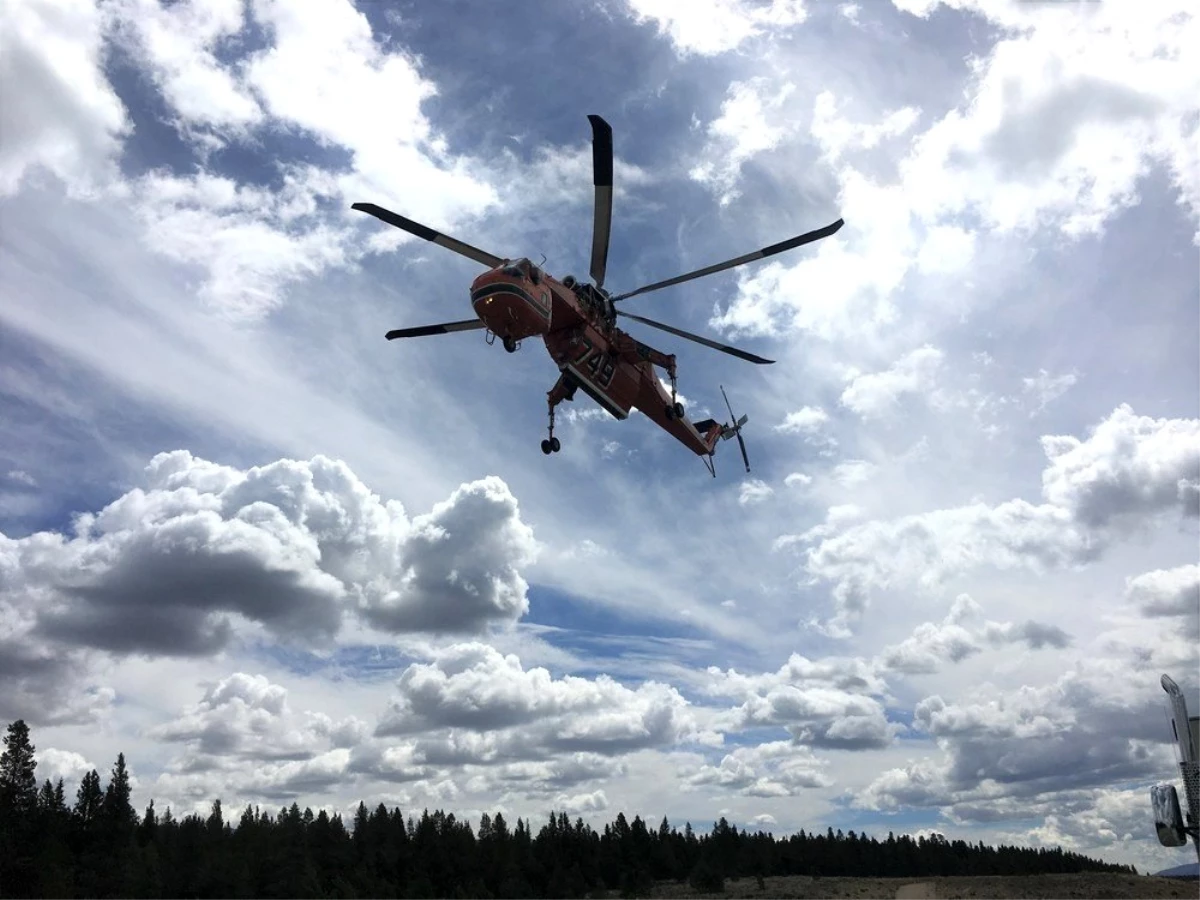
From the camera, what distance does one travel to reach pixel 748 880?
73875 millimetres

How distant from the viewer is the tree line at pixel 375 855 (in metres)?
75.7

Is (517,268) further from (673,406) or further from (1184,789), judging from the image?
(1184,789)

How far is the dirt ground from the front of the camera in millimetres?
50375

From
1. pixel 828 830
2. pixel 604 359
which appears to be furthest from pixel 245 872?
pixel 828 830

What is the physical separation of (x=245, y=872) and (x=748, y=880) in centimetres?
4322

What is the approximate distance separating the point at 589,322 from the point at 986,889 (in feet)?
157

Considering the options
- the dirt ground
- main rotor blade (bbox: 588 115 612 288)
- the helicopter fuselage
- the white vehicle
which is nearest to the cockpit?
the helicopter fuselage

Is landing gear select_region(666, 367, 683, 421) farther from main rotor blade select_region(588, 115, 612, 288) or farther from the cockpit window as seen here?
the cockpit window

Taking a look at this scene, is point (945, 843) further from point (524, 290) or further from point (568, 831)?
point (524, 290)

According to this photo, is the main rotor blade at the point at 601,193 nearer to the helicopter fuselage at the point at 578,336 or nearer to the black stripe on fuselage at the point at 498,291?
the helicopter fuselage at the point at 578,336

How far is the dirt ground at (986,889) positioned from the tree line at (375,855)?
5.50 meters

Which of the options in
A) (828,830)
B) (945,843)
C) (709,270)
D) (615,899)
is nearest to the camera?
(709,270)

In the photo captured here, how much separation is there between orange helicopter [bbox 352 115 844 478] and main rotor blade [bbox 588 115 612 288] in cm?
3

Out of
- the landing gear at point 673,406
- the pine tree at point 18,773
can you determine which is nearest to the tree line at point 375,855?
the pine tree at point 18,773
